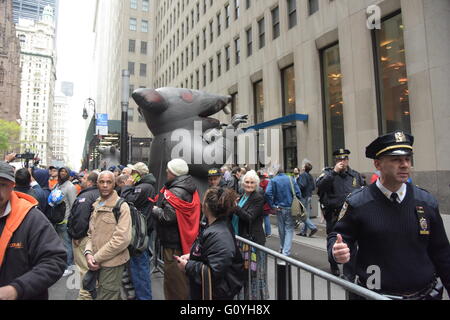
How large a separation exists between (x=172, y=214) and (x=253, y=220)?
1245 millimetres

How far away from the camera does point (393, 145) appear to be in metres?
2.27

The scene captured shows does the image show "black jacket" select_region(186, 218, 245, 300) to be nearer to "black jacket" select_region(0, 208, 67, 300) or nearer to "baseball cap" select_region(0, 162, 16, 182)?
"black jacket" select_region(0, 208, 67, 300)

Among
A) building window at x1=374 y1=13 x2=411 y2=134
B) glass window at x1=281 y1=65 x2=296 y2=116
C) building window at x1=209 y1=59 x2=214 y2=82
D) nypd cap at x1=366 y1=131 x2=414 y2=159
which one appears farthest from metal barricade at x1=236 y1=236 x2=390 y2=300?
building window at x1=209 y1=59 x2=214 y2=82

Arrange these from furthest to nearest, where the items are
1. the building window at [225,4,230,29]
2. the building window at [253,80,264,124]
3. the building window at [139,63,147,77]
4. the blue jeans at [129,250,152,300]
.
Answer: the building window at [139,63,147,77]
the building window at [225,4,230,29]
the building window at [253,80,264,124]
the blue jeans at [129,250,152,300]

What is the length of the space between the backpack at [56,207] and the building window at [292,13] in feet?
46.9

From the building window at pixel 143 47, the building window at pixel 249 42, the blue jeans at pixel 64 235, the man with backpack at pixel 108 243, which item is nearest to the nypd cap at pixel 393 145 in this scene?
the man with backpack at pixel 108 243

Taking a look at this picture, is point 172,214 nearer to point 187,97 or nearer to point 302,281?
point 302,281

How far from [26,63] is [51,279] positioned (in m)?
168

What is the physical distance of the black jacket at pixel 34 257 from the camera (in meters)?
2.04

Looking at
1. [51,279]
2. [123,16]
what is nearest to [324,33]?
[51,279]

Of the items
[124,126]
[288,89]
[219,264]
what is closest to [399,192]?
[219,264]

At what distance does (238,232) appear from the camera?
15.2ft

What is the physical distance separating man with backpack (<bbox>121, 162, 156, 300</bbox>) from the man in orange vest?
190 cm

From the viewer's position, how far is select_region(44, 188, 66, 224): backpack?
5688 millimetres
